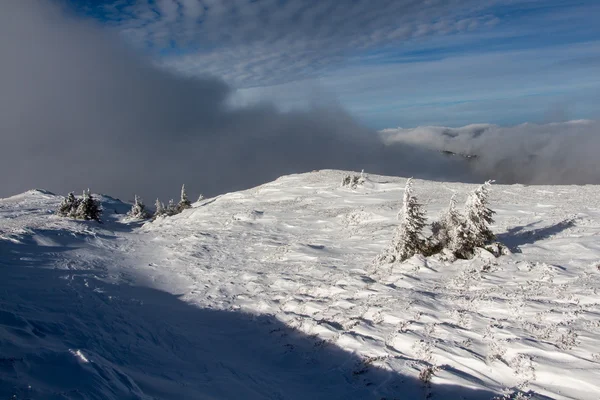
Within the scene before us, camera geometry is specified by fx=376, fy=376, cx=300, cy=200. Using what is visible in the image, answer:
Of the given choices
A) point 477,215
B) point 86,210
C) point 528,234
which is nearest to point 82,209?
point 86,210

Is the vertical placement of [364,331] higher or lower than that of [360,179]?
lower

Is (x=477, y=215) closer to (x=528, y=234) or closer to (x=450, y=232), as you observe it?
(x=450, y=232)

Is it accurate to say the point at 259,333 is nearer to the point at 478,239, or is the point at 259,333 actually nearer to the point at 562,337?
the point at 562,337

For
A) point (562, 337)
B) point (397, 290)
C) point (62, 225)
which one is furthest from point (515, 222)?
point (62, 225)

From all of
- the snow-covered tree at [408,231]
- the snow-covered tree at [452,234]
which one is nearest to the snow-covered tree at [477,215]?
the snow-covered tree at [452,234]

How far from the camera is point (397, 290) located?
562 inches

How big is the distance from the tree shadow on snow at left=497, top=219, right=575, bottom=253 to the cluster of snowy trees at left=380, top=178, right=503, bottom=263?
2.62 metres

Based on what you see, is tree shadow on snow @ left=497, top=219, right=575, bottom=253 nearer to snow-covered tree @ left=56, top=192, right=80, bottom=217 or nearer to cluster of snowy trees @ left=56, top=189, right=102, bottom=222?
cluster of snowy trees @ left=56, top=189, right=102, bottom=222

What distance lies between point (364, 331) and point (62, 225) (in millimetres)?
24674

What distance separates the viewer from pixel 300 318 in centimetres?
1322

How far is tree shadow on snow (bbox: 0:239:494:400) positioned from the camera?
7047 millimetres

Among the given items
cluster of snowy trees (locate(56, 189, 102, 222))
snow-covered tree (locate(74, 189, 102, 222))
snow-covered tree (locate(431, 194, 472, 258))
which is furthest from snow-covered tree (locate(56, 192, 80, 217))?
snow-covered tree (locate(431, 194, 472, 258))

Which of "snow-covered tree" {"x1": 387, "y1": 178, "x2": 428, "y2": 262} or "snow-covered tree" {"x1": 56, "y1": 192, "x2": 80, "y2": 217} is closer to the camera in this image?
"snow-covered tree" {"x1": 387, "y1": 178, "x2": 428, "y2": 262}

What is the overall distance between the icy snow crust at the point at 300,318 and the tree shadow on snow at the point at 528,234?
15 cm
